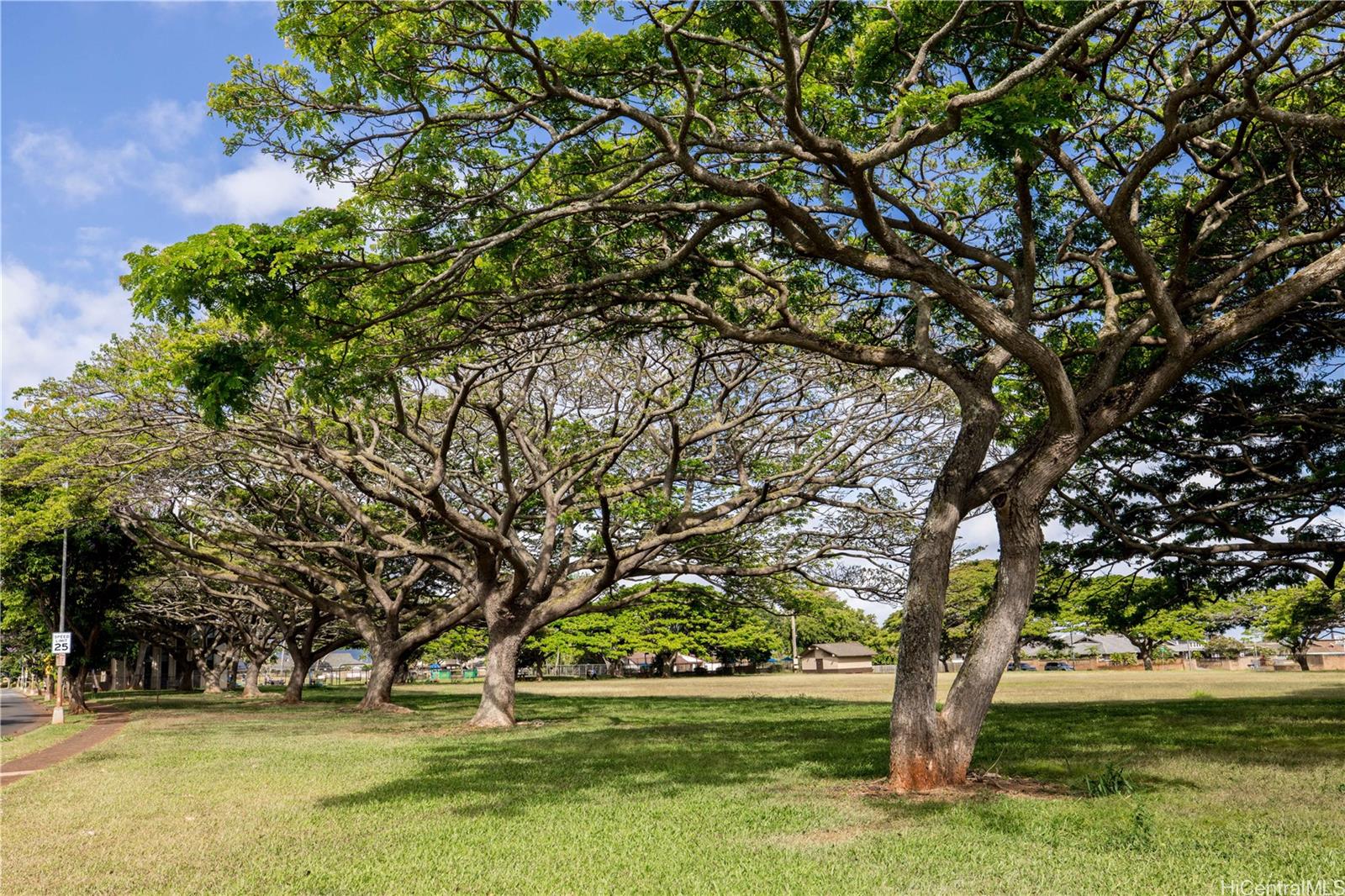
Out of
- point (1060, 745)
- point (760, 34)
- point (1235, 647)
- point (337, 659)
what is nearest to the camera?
point (760, 34)

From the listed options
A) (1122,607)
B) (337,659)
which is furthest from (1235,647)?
(337,659)

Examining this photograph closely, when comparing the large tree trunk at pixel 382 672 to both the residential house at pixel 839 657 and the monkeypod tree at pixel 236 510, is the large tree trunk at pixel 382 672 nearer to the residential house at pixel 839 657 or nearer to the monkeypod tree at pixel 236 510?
the monkeypod tree at pixel 236 510

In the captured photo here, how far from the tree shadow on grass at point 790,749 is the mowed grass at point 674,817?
0.09 meters

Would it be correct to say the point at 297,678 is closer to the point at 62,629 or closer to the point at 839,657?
the point at 62,629

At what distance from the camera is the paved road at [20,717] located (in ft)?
80.1

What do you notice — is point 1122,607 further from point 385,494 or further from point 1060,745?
point 385,494

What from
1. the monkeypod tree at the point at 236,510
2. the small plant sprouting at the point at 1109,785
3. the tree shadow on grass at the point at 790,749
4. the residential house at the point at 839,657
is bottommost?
→ the residential house at the point at 839,657

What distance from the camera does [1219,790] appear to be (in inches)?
376

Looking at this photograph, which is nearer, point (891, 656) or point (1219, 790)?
point (1219, 790)

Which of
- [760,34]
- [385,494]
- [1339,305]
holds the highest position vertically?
[760,34]

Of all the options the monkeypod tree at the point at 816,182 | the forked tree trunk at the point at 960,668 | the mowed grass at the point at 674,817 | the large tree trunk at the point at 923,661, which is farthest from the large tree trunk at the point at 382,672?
the forked tree trunk at the point at 960,668

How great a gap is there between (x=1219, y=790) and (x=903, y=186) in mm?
8467

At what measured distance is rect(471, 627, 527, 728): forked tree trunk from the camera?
20.8m

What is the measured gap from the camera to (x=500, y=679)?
20984mm
